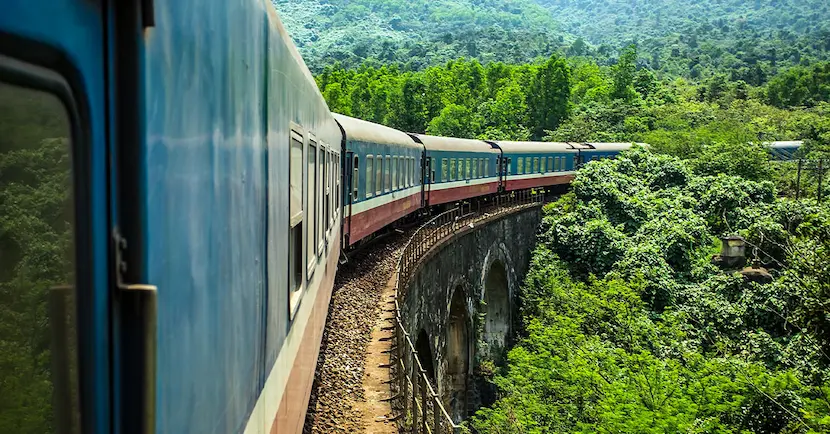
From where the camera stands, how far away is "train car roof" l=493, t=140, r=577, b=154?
99.4 feet

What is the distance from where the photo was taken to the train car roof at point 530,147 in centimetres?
3030

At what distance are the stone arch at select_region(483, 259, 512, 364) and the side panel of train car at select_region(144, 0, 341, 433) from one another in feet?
90.9

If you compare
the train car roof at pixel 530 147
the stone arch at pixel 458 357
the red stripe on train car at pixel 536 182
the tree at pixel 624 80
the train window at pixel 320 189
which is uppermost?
the tree at pixel 624 80

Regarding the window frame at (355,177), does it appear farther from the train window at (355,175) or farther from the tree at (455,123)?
the tree at (455,123)

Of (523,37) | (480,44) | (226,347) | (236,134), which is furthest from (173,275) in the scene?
(523,37)

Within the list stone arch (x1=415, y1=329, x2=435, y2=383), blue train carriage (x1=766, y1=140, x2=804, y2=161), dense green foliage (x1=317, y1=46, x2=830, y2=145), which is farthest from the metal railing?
dense green foliage (x1=317, y1=46, x2=830, y2=145)

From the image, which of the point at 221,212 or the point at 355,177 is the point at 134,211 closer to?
the point at 221,212

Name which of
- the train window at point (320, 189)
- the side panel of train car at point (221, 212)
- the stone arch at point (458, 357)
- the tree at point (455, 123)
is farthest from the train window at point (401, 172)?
the tree at point (455, 123)

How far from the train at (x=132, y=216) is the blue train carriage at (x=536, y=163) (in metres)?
27.4

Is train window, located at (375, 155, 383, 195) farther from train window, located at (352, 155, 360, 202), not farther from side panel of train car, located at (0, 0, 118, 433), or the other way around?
side panel of train car, located at (0, 0, 118, 433)

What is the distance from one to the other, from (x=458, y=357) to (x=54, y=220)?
26009 millimetres

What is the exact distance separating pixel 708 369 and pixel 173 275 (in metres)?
16.4

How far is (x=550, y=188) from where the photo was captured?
40.2 metres

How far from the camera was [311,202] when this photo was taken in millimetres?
5660
